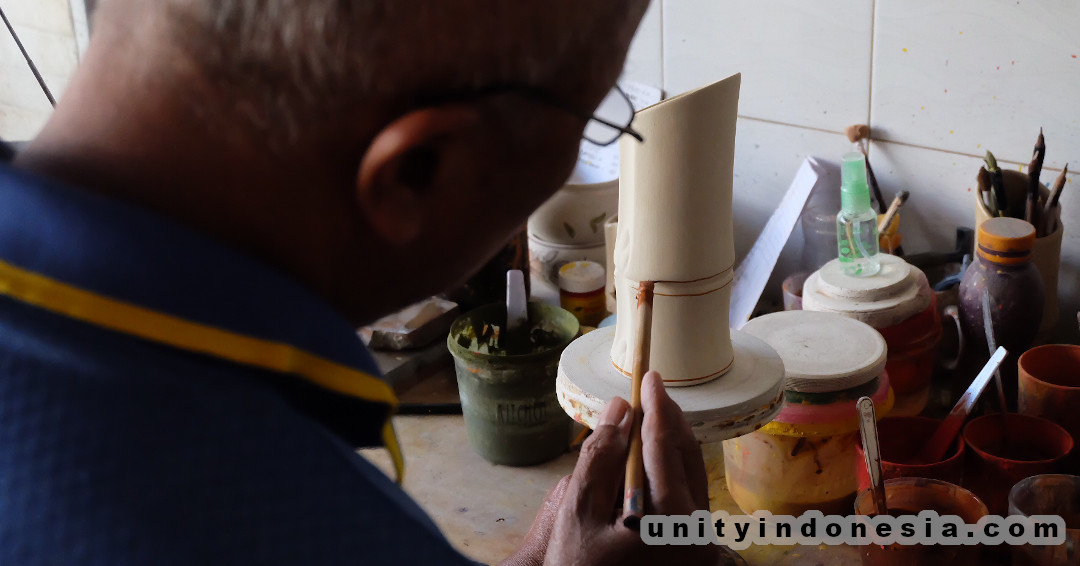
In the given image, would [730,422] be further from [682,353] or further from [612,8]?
[612,8]

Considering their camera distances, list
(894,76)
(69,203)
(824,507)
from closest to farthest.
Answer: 1. (69,203)
2. (824,507)
3. (894,76)

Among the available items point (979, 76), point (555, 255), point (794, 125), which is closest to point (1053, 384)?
point (979, 76)

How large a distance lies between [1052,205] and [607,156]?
0.85 metres

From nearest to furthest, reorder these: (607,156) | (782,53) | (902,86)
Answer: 1. (902,86)
2. (782,53)
3. (607,156)

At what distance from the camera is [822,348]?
111 centimetres

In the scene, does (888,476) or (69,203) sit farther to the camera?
(888,476)

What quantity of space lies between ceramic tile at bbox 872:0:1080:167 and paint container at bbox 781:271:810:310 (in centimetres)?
28

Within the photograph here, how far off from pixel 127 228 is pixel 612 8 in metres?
0.26

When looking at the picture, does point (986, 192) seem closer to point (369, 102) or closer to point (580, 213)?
→ point (580, 213)

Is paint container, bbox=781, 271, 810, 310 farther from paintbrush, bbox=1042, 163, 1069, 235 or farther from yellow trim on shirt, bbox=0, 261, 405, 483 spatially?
yellow trim on shirt, bbox=0, 261, 405, 483

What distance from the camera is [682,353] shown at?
894 mm

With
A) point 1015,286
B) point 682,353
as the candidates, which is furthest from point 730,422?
point 1015,286

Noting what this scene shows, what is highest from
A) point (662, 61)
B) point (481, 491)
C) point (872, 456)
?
point (662, 61)

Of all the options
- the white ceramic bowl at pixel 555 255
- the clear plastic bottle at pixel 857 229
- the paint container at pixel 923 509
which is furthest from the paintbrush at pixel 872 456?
the white ceramic bowl at pixel 555 255
